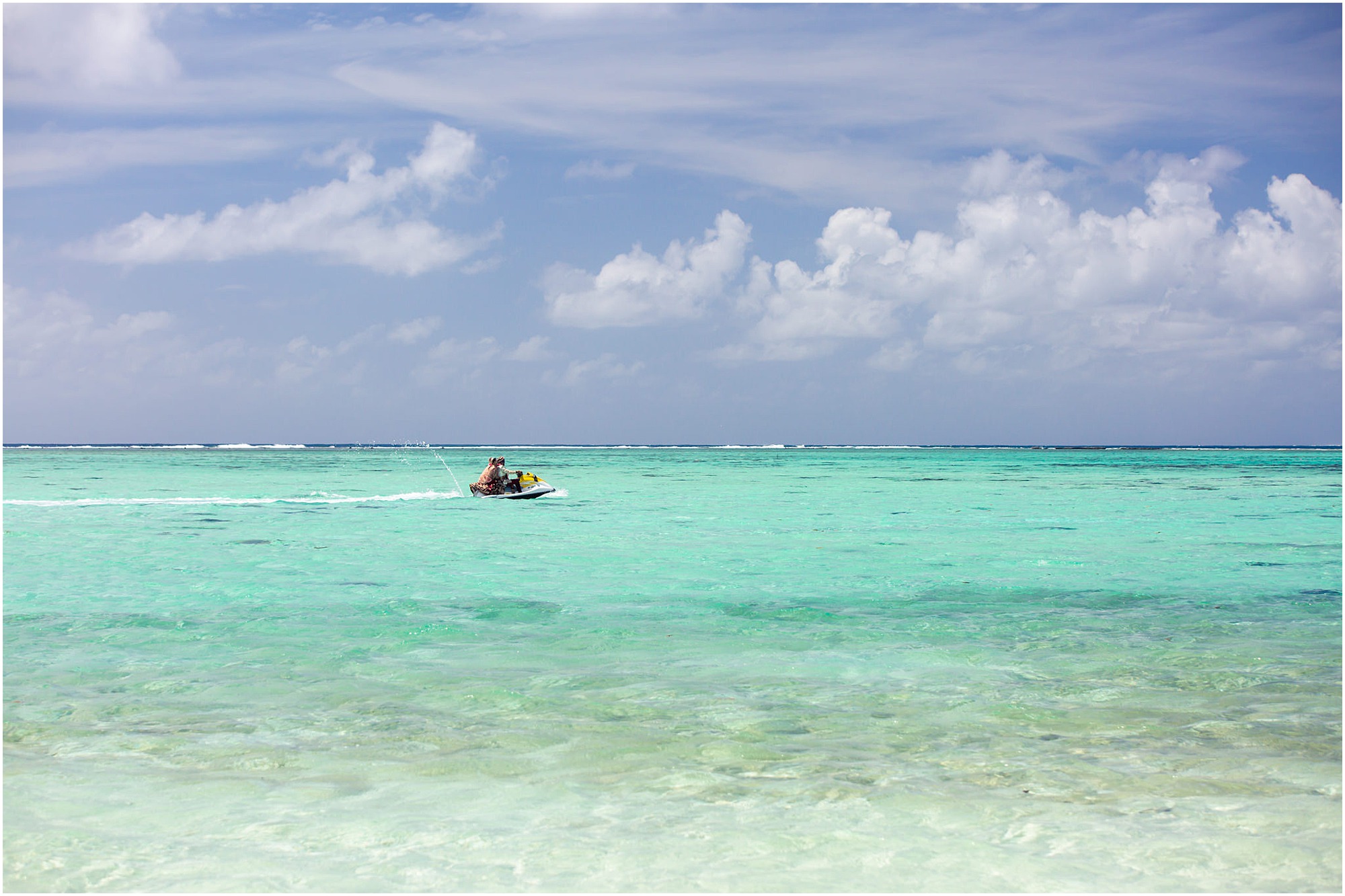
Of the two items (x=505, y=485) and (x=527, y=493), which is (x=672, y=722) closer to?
(x=527, y=493)

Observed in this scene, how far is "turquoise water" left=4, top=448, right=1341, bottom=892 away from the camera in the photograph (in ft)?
16.4

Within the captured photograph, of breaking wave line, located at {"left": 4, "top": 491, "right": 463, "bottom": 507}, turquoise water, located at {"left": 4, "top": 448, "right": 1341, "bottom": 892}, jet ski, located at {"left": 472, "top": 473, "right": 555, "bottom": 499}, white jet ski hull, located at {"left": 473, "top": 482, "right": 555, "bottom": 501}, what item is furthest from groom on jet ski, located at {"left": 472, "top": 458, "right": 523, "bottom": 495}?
turquoise water, located at {"left": 4, "top": 448, "right": 1341, "bottom": 892}

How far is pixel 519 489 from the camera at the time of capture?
34.1 m

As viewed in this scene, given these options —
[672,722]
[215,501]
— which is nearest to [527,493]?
[215,501]

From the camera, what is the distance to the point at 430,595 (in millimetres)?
13781

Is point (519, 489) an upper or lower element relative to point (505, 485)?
lower

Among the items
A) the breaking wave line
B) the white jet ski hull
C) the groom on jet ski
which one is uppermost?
the groom on jet ski

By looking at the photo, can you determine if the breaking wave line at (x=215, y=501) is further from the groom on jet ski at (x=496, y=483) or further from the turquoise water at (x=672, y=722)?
the turquoise water at (x=672, y=722)

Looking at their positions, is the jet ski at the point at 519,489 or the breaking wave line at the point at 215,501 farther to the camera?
the jet ski at the point at 519,489

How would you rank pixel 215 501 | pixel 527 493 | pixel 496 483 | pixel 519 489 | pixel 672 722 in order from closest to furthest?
1. pixel 672 722
2. pixel 527 493
3. pixel 519 489
4. pixel 496 483
5. pixel 215 501

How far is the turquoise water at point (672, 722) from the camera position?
4.99 meters

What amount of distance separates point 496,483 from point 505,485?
35cm

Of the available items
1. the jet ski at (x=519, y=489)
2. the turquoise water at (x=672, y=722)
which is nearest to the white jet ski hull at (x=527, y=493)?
the jet ski at (x=519, y=489)

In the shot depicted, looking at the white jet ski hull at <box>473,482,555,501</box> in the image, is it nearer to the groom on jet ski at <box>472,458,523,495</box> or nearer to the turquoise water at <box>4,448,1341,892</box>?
the groom on jet ski at <box>472,458,523,495</box>
